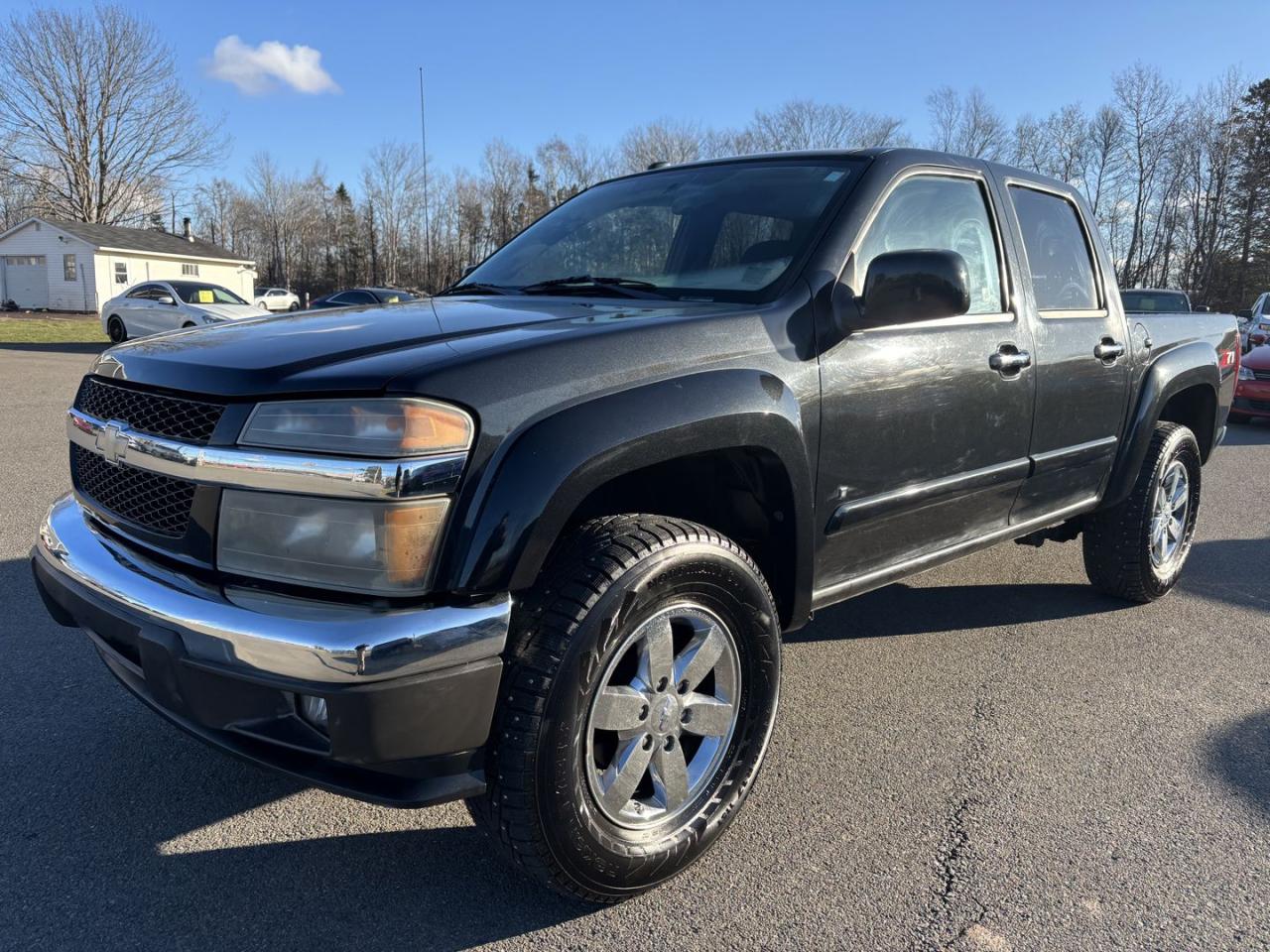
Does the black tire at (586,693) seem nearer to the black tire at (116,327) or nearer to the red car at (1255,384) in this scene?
the red car at (1255,384)

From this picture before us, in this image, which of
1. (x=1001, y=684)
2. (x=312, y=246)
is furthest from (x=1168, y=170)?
(x=312, y=246)

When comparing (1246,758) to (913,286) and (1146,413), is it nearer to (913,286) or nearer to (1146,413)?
(1146,413)

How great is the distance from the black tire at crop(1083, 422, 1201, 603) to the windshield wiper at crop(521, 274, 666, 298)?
2581 millimetres

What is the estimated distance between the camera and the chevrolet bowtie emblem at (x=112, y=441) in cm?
219

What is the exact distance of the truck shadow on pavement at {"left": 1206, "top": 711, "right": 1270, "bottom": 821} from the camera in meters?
2.77

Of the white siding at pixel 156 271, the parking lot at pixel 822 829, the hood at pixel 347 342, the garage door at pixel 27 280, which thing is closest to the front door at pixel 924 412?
the hood at pixel 347 342

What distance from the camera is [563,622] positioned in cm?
194

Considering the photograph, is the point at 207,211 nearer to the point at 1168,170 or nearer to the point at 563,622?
the point at 1168,170

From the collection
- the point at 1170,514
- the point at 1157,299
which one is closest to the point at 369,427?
the point at 1170,514

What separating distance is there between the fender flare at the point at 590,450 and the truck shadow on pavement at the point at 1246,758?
1672 mm

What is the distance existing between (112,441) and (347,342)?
63 cm

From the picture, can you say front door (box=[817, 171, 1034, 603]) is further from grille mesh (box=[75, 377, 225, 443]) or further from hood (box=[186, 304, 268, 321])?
hood (box=[186, 304, 268, 321])

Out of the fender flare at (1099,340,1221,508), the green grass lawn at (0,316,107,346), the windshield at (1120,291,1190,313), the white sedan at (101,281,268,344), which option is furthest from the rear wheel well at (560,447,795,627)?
the green grass lawn at (0,316,107,346)

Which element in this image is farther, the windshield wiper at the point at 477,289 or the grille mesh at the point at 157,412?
the windshield wiper at the point at 477,289
